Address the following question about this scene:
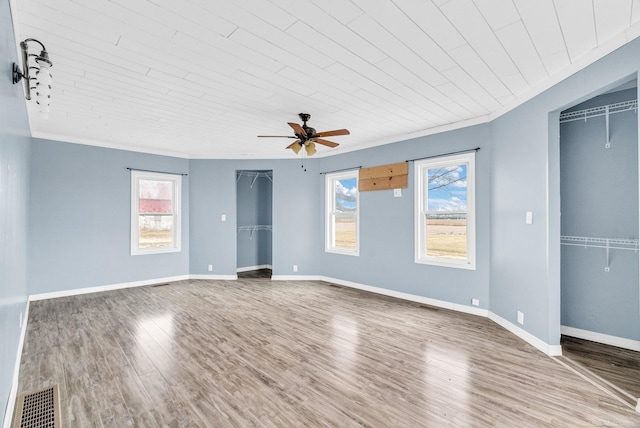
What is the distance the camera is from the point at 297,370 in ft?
9.11

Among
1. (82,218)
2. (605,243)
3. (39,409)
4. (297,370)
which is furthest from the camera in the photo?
(82,218)

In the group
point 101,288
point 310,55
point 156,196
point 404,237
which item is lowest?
point 101,288

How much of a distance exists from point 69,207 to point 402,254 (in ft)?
18.7

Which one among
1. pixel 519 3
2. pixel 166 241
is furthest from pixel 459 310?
pixel 166 241

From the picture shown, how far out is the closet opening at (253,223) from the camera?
7.90 m

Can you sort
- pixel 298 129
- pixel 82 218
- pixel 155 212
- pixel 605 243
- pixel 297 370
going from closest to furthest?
pixel 297 370 < pixel 605 243 < pixel 298 129 < pixel 82 218 < pixel 155 212

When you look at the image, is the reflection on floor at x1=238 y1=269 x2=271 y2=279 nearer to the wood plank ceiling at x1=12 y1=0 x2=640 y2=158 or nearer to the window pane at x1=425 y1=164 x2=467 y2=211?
the wood plank ceiling at x1=12 y1=0 x2=640 y2=158

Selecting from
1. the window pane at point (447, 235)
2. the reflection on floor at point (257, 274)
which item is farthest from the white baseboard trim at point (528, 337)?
the reflection on floor at point (257, 274)

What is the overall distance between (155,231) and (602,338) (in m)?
7.18

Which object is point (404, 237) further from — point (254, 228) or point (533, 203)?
point (254, 228)

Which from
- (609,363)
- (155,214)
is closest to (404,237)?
(609,363)

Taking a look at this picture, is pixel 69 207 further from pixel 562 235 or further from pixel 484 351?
pixel 562 235

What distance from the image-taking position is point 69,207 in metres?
5.18

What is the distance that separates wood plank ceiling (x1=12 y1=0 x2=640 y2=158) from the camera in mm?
2018
